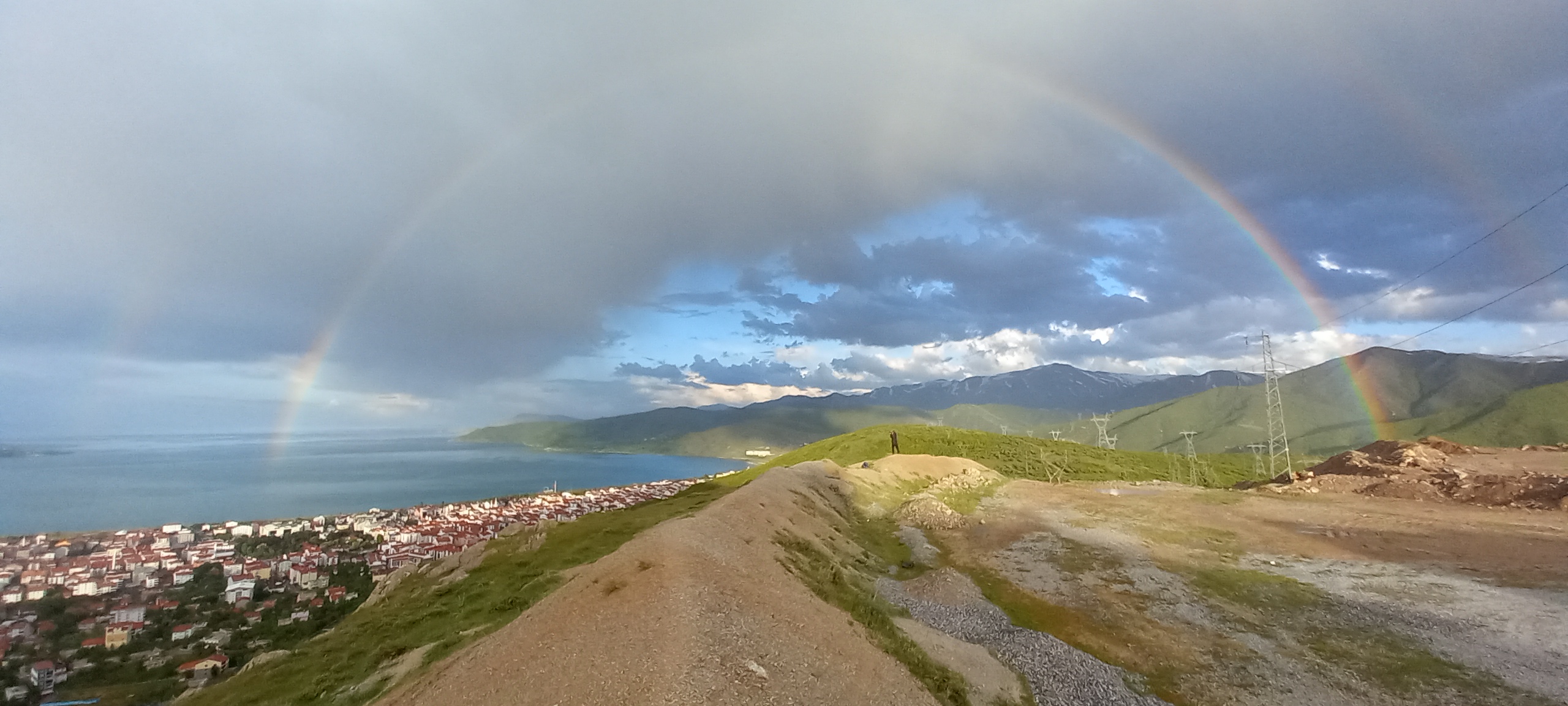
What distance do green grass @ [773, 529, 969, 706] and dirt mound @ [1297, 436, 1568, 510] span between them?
141 feet

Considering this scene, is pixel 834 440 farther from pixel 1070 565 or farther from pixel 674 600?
pixel 674 600

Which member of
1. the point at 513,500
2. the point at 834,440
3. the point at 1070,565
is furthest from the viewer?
the point at 834,440

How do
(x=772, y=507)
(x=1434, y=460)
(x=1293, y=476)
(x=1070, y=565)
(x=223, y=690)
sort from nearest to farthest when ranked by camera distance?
(x=223, y=690) < (x=1070, y=565) < (x=772, y=507) < (x=1434, y=460) < (x=1293, y=476)

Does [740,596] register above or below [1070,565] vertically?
above

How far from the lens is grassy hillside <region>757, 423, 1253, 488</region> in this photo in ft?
269

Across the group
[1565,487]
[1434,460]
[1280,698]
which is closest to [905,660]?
[1280,698]

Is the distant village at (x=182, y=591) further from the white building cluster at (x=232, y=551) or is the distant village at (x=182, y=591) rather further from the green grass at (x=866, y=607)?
the green grass at (x=866, y=607)

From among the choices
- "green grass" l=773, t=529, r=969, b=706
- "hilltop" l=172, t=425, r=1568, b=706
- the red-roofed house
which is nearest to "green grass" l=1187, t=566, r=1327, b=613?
"hilltop" l=172, t=425, r=1568, b=706

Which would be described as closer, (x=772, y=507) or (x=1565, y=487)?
(x=772, y=507)

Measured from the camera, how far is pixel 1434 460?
151ft

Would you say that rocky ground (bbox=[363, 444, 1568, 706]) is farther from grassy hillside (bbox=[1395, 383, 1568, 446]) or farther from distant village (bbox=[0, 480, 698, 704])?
grassy hillside (bbox=[1395, 383, 1568, 446])

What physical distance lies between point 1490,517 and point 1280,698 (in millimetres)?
32919

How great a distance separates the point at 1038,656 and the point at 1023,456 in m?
78.1

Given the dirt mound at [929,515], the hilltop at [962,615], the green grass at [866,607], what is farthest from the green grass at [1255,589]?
the dirt mound at [929,515]
